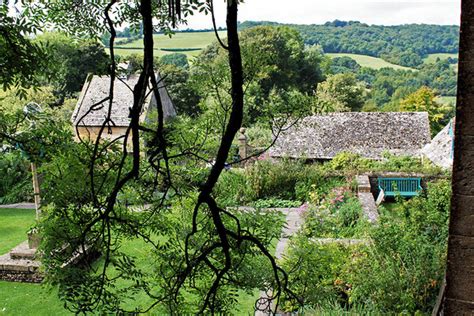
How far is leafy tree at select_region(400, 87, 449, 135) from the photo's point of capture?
2922 cm

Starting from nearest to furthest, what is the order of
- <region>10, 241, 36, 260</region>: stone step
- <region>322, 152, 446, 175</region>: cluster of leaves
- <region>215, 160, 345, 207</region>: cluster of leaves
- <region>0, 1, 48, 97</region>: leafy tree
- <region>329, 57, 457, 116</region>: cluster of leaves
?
<region>0, 1, 48, 97</region>: leafy tree → <region>10, 241, 36, 260</region>: stone step → <region>215, 160, 345, 207</region>: cluster of leaves → <region>322, 152, 446, 175</region>: cluster of leaves → <region>329, 57, 457, 116</region>: cluster of leaves

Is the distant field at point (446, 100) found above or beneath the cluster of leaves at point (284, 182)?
above

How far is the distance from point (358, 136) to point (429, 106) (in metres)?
13.9

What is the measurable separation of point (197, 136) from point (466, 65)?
3412 millimetres

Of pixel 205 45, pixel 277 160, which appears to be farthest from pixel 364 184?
pixel 205 45

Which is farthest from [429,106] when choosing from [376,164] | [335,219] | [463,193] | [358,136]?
[463,193]

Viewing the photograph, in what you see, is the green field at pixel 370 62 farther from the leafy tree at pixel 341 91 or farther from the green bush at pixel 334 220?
the green bush at pixel 334 220

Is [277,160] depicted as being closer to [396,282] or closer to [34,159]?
[396,282]

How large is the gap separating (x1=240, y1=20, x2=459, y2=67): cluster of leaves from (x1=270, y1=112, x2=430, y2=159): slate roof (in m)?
25.3

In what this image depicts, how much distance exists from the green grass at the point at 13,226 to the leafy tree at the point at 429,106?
22.9 meters

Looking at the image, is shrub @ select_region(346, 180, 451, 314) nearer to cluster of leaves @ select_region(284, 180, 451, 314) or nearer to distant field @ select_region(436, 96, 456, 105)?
cluster of leaves @ select_region(284, 180, 451, 314)

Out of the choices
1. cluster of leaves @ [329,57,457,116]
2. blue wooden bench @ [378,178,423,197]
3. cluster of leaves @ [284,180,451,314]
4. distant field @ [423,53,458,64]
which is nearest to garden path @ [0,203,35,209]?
blue wooden bench @ [378,178,423,197]

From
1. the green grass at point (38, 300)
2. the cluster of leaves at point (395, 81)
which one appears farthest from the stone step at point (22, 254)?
the cluster of leaves at point (395, 81)

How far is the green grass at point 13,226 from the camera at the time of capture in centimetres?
1012
